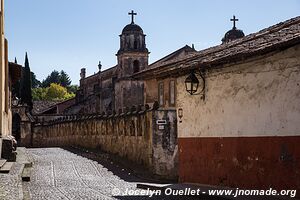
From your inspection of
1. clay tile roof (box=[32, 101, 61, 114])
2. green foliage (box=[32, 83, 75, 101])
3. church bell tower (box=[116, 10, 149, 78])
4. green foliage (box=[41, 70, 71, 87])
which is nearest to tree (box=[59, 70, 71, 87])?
green foliage (box=[41, 70, 71, 87])

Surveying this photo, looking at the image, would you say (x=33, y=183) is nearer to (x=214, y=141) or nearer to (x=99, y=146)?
(x=214, y=141)

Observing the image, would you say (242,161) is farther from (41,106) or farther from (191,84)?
(41,106)

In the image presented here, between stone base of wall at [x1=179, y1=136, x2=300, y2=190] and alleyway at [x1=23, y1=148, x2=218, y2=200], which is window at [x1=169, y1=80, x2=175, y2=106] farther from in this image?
stone base of wall at [x1=179, y1=136, x2=300, y2=190]

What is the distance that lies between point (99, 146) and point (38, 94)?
89495 millimetres

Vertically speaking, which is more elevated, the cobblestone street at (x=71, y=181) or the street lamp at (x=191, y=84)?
the street lamp at (x=191, y=84)

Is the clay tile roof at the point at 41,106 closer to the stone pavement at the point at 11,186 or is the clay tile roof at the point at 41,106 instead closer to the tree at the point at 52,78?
the stone pavement at the point at 11,186

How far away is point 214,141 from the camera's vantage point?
1414cm

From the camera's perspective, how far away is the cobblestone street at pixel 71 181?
13922 mm

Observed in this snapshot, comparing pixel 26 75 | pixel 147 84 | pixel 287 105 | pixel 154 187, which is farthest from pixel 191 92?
pixel 26 75

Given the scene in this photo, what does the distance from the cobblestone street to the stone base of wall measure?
7.06 ft

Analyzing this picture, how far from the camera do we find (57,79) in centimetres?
14538

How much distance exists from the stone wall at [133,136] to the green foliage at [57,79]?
335ft

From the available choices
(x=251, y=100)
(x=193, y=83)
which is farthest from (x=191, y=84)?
(x=251, y=100)

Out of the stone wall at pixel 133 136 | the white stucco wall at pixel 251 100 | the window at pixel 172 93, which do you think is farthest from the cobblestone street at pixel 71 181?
the window at pixel 172 93
